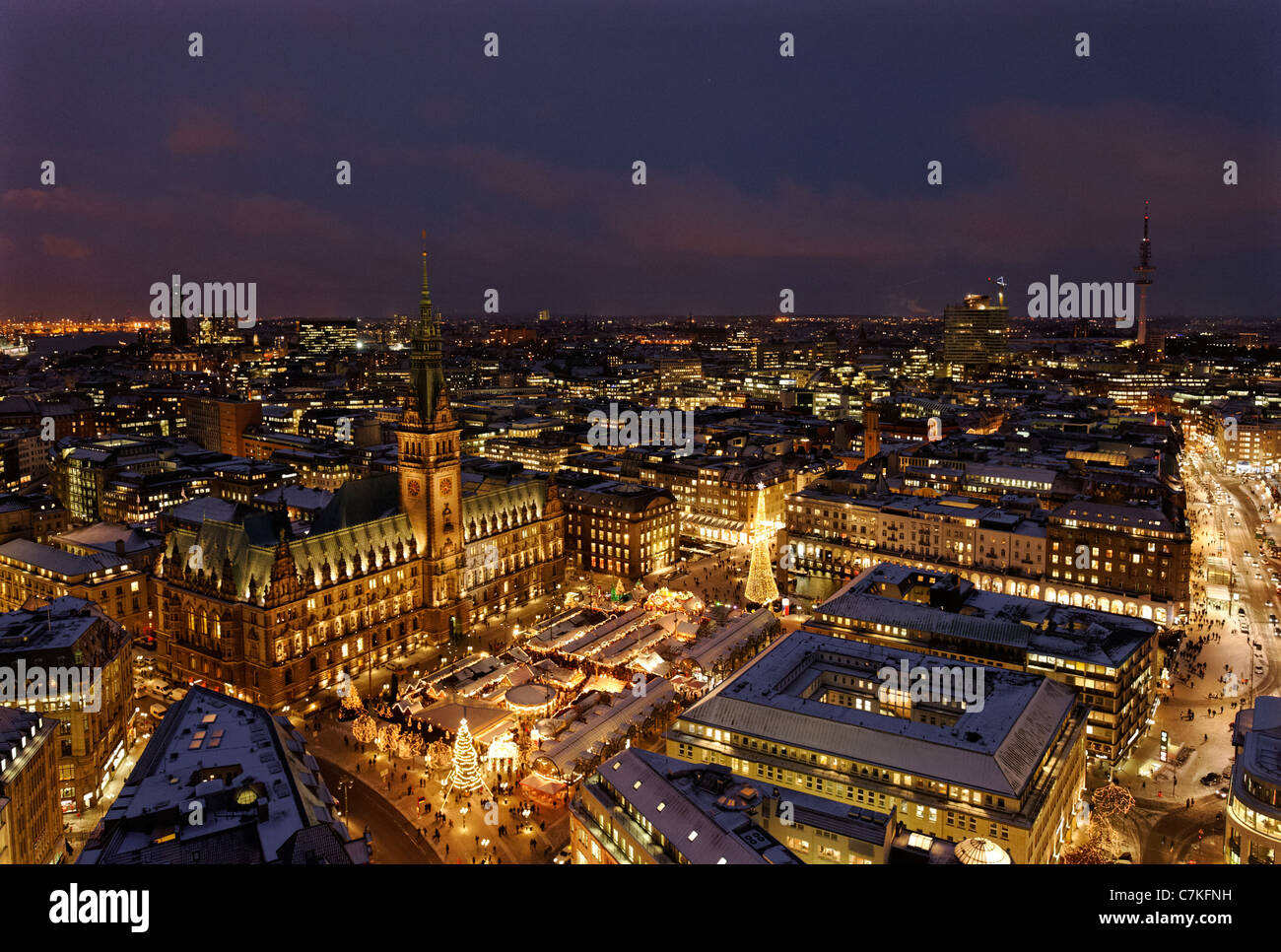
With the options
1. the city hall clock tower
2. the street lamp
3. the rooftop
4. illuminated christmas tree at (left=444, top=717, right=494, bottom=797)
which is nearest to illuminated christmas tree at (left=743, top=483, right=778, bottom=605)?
the rooftop

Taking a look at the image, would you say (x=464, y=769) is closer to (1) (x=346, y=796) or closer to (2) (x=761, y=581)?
(1) (x=346, y=796)

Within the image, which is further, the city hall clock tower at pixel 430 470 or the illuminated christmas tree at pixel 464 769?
the city hall clock tower at pixel 430 470

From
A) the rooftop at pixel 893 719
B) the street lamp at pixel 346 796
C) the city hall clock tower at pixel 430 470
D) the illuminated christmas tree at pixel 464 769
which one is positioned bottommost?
the street lamp at pixel 346 796

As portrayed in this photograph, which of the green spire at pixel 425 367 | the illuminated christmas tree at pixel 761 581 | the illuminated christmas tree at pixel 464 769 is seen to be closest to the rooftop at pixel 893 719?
the illuminated christmas tree at pixel 464 769

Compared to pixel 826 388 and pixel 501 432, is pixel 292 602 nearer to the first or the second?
pixel 501 432

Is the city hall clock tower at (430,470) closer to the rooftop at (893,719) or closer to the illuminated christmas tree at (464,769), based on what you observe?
the illuminated christmas tree at (464,769)

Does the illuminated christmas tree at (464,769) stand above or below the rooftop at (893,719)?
below
